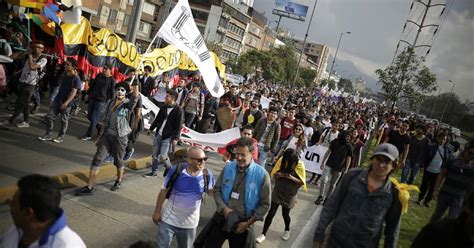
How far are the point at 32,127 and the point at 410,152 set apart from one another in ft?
32.1

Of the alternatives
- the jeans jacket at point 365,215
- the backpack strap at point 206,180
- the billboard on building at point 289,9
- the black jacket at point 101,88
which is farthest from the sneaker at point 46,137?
the billboard on building at point 289,9

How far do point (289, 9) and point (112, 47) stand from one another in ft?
299

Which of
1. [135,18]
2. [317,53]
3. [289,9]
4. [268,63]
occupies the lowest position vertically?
[135,18]

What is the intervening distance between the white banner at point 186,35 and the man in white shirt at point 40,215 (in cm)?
666

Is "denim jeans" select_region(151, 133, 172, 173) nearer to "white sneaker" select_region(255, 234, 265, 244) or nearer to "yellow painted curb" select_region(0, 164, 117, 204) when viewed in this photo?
"yellow painted curb" select_region(0, 164, 117, 204)

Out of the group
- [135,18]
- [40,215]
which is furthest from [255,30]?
[40,215]

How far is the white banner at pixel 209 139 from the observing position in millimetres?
9422

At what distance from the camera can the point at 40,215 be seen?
212cm

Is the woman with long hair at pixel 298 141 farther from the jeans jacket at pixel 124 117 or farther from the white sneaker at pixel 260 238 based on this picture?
the jeans jacket at pixel 124 117

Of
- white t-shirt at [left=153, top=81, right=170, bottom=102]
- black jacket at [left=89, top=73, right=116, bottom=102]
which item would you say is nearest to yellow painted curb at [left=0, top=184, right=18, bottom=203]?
black jacket at [left=89, top=73, right=116, bottom=102]

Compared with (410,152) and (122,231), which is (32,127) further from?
(410,152)

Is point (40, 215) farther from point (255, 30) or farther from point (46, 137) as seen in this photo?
point (255, 30)

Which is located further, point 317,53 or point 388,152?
point 317,53

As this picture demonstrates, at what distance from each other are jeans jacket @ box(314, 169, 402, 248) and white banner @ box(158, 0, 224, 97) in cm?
Answer: 612
